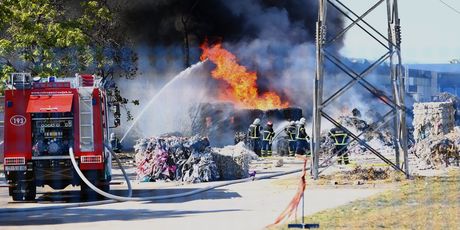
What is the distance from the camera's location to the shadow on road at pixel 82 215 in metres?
15.6

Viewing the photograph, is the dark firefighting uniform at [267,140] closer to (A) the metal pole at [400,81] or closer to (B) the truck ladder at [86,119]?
(A) the metal pole at [400,81]

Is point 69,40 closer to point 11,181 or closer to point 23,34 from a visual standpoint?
point 23,34

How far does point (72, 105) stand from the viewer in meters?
19.6

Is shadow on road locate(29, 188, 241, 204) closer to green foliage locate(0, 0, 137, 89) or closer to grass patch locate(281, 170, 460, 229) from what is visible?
grass patch locate(281, 170, 460, 229)

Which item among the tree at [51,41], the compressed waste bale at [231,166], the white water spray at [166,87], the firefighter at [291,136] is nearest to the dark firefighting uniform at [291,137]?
the firefighter at [291,136]

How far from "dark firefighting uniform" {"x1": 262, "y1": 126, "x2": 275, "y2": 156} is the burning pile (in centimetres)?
1086

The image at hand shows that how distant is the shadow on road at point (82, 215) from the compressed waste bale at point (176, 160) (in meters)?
6.66

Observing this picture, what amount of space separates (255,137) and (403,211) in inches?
842

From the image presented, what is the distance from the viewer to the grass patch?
521 inches

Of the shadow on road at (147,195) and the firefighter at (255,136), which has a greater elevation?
the firefighter at (255,136)

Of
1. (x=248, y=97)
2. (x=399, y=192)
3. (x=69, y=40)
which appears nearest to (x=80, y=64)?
(x=69, y=40)

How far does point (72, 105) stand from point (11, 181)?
2.02 metres

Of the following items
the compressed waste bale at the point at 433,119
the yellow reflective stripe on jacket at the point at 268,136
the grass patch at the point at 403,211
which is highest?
the compressed waste bale at the point at 433,119

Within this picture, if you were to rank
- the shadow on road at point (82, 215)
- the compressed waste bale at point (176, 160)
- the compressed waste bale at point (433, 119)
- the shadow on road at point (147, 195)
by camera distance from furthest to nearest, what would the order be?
1. the compressed waste bale at point (433, 119)
2. the compressed waste bale at point (176, 160)
3. the shadow on road at point (147, 195)
4. the shadow on road at point (82, 215)
